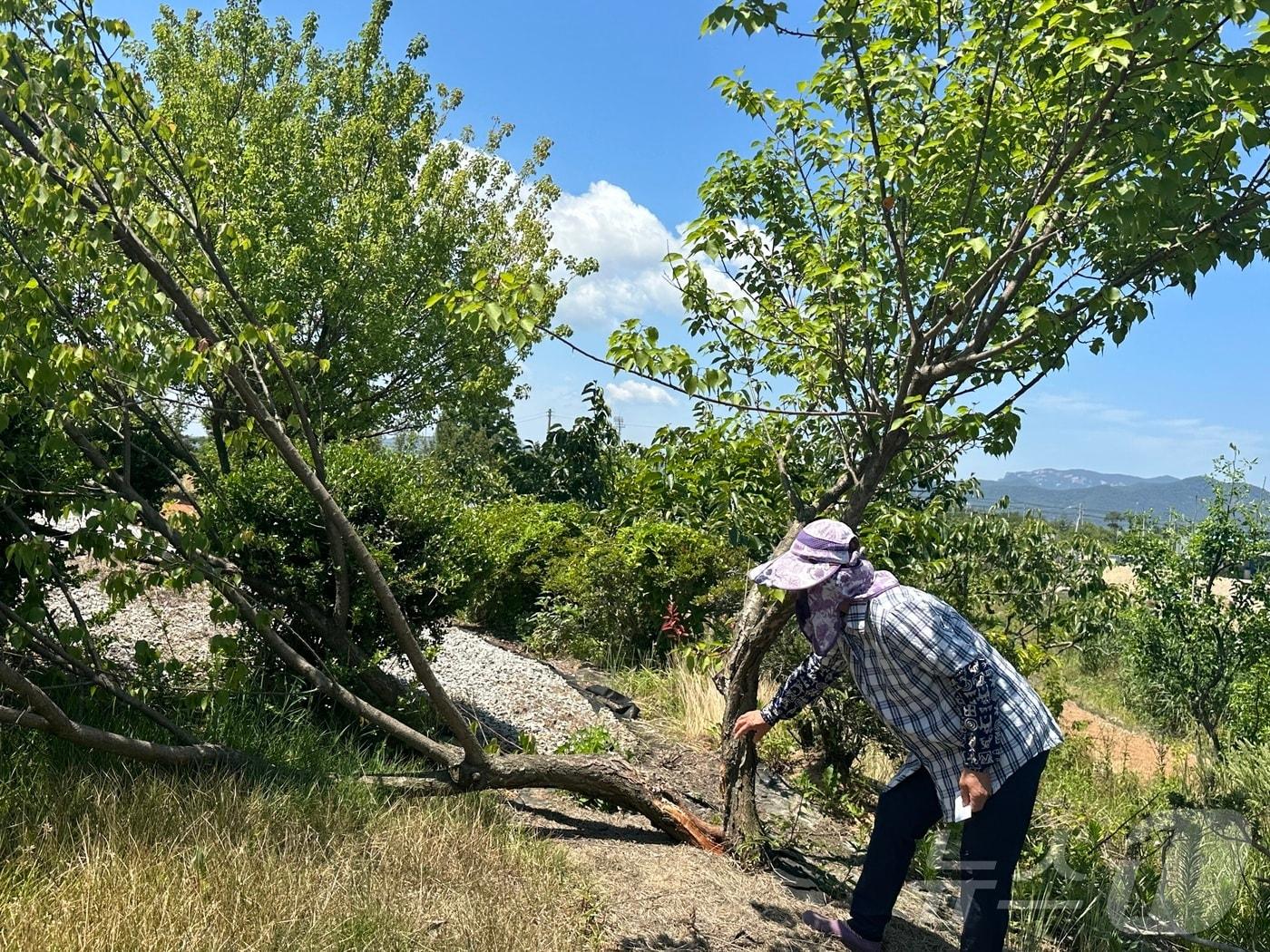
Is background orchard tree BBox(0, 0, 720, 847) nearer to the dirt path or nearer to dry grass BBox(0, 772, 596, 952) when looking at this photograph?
dry grass BBox(0, 772, 596, 952)

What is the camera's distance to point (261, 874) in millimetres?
2889

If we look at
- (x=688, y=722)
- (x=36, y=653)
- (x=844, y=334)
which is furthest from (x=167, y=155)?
(x=688, y=722)

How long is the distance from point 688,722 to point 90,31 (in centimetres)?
491

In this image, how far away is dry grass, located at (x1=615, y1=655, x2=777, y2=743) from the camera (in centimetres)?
607

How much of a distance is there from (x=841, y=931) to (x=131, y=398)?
3515 millimetres

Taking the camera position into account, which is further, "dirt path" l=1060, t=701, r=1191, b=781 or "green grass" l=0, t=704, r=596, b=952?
"dirt path" l=1060, t=701, r=1191, b=781

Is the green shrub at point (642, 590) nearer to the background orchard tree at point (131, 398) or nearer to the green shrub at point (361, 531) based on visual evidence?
the green shrub at point (361, 531)

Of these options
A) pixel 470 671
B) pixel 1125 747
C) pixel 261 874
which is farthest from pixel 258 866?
pixel 1125 747

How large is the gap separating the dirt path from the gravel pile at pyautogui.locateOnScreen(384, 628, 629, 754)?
156 inches

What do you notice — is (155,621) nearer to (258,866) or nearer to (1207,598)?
(258,866)

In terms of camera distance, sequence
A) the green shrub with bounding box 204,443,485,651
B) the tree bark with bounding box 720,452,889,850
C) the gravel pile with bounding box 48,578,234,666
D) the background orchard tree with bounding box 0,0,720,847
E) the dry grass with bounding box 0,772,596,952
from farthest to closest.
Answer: the gravel pile with bounding box 48,578,234,666 → the green shrub with bounding box 204,443,485,651 → the tree bark with bounding box 720,452,889,850 → the background orchard tree with bounding box 0,0,720,847 → the dry grass with bounding box 0,772,596,952

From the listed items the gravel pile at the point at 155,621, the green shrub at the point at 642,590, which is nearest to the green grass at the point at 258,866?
the gravel pile at the point at 155,621

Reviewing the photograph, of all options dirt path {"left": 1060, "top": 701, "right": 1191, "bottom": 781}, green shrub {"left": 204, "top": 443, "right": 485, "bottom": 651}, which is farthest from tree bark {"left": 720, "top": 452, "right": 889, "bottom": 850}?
dirt path {"left": 1060, "top": 701, "right": 1191, "bottom": 781}

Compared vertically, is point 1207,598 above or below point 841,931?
above
